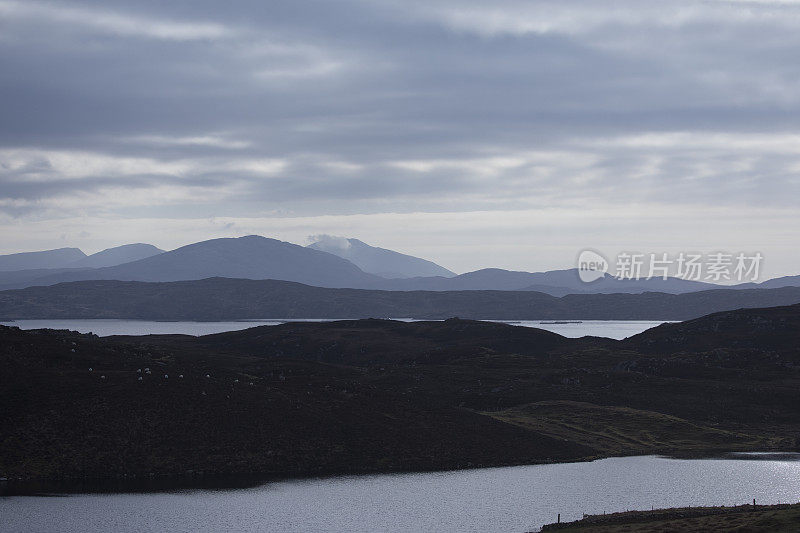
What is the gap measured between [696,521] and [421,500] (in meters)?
33.0

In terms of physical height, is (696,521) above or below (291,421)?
above

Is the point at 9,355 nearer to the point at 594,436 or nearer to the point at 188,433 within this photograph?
the point at 188,433

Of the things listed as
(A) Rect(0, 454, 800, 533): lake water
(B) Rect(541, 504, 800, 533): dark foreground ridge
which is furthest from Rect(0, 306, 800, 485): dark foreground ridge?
(B) Rect(541, 504, 800, 533): dark foreground ridge

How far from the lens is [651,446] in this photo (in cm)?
13950

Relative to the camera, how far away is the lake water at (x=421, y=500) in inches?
3226

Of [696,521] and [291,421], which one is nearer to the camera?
[696,521]

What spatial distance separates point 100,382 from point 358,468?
146 feet

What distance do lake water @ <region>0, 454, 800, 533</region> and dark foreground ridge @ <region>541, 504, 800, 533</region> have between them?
6757mm

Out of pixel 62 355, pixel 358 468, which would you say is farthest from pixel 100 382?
pixel 358 468

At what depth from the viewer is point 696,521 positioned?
242ft

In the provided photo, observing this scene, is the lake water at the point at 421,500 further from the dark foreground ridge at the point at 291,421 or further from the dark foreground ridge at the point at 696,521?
the dark foreground ridge at the point at 291,421

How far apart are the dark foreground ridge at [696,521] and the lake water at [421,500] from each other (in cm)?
676

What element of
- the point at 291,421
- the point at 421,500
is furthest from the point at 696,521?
the point at 291,421

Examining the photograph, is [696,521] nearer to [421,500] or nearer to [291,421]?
[421,500]
